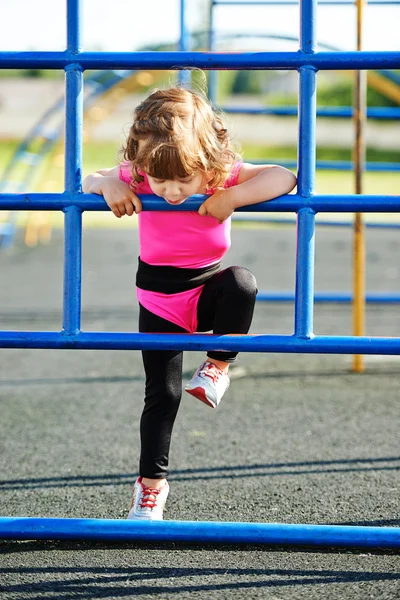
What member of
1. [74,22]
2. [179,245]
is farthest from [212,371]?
[74,22]

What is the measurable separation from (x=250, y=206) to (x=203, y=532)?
2.62 ft

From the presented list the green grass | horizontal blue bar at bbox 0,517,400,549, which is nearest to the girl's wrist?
horizontal blue bar at bbox 0,517,400,549

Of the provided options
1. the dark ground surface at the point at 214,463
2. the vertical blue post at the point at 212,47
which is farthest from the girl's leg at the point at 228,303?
→ the vertical blue post at the point at 212,47

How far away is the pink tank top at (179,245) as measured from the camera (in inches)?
84.2

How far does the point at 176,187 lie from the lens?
6.37ft

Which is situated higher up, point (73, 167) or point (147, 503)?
point (73, 167)

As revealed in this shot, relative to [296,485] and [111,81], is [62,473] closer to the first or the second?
[296,485]

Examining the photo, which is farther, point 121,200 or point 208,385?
point 208,385

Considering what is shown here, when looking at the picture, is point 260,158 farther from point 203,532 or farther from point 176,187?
point 203,532

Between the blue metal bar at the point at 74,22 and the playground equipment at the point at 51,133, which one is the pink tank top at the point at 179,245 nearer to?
the blue metal bar at the point at 74,22

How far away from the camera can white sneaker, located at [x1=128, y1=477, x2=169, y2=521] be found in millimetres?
2141

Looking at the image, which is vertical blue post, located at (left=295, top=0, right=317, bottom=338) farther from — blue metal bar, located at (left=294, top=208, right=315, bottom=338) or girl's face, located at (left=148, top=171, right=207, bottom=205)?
girl's face, located at (left=148, top=171, right=207, bottom=205)

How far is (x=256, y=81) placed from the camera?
4309 cm

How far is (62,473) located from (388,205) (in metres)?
1.48
